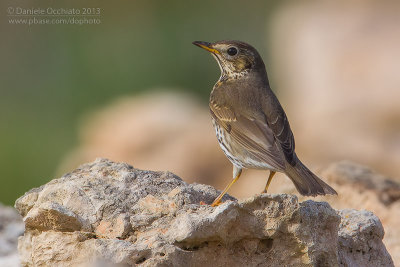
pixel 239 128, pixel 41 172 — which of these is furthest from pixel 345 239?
pixel 41 172

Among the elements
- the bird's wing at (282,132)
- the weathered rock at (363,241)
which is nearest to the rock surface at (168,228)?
the weathered rock at (363,241)

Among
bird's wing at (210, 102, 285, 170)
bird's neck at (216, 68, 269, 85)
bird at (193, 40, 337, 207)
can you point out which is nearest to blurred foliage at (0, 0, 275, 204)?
bird's neck at (216, 68, 269, 85)

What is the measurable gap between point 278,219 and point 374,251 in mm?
1050

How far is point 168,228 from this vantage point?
4.83 metres

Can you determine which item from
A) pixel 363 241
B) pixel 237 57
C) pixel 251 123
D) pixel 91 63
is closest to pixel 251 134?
pixel 251 123

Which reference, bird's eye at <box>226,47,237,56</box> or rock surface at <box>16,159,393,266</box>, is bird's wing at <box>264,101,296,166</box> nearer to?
bird's eye at <box>226,47,237,56</box>

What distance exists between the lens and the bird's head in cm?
752

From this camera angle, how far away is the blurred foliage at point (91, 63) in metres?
18.1

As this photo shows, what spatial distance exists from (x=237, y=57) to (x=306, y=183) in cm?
204

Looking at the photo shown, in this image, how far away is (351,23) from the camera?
16.2 metres

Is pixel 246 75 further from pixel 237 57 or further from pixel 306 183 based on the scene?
pixel 306 183

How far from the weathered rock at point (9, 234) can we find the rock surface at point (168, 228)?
44.4 inches

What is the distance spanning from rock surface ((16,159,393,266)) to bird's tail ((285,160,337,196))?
558mm

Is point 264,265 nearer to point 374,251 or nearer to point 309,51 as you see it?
point 374,251
